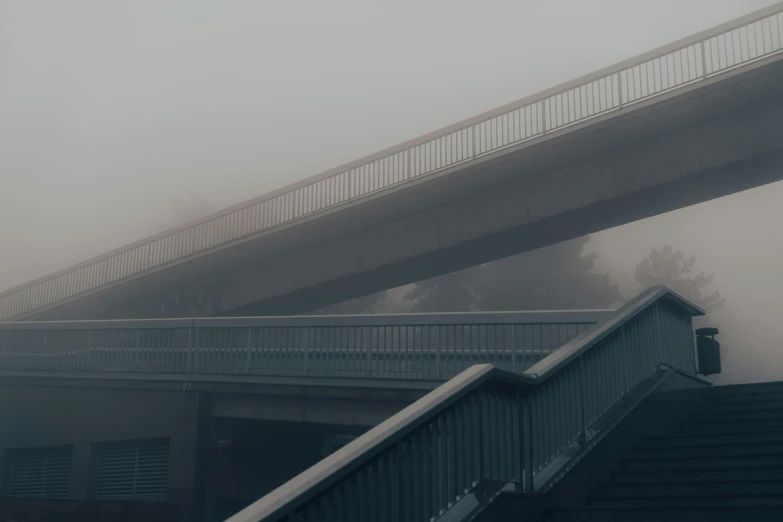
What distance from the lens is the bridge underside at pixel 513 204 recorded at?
20594 millimetres

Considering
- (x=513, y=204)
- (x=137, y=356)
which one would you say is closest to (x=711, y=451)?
(x=137, y=356)

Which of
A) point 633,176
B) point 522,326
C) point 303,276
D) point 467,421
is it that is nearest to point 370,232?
point 303,276

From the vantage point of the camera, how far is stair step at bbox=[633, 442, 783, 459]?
24.5 feet

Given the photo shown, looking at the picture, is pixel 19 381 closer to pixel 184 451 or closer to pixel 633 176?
pixel 184 451

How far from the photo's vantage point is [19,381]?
22031 millimetres

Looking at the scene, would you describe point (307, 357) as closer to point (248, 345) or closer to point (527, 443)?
point (248, 345)

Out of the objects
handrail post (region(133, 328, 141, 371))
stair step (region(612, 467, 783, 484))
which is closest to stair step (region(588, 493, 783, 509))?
stair step (region(612, 467, 783, 484))

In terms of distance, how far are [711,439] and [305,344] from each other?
10.2 m

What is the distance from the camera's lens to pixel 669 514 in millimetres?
6195

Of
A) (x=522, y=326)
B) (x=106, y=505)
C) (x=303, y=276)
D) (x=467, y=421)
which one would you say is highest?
(x=303, y=276)

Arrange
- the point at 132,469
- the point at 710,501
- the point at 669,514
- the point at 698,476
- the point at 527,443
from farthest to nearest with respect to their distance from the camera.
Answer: the point at 132,469 < the point at 698,476 < the point at 527,443 < the point at 710,501 < the point at 669,514

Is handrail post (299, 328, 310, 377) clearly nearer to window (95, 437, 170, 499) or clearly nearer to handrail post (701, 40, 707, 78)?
window (95, 437, 170, 499)

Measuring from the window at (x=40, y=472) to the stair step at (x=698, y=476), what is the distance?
16.1m

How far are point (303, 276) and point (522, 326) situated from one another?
13885 millimetres
